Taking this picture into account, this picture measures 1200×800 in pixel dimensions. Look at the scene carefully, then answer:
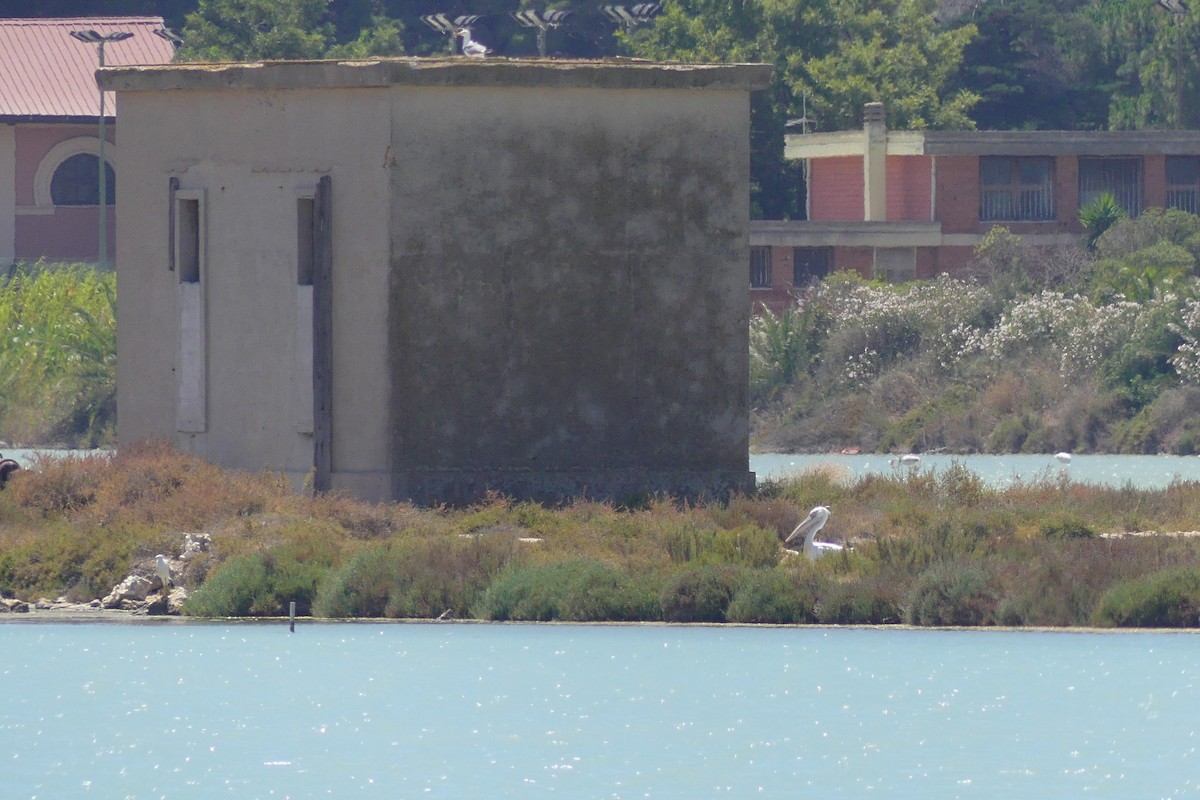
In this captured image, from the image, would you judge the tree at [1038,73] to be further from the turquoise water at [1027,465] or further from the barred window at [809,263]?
the turquoise water at [1027,465]

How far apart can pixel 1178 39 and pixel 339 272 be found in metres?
46.5

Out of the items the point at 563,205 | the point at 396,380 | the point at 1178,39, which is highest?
the point at 1178,39

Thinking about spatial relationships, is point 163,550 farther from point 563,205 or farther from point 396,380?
point 563,205

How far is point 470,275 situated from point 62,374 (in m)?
24.1

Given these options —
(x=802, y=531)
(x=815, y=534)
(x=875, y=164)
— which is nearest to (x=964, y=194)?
(x=875, y=164)

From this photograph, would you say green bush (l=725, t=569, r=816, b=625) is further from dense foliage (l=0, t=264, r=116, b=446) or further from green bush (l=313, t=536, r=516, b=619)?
Answer: dense foliage (l=0, t=264, r=116, b=446)

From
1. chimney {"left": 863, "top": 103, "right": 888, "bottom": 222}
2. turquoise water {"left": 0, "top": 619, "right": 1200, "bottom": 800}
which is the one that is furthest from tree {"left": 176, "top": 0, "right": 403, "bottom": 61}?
turquoise water {"left": 0, "top": 619, "right": 1200, "bottom": 800}

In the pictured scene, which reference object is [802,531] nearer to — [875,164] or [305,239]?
[305,239]

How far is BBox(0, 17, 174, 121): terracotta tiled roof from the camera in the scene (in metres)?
63.8

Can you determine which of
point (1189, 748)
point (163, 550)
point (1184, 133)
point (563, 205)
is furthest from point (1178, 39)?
point (1189, 748)

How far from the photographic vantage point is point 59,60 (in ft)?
216

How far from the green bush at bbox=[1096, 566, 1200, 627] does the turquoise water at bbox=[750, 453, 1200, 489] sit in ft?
42.5

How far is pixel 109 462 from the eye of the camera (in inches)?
997

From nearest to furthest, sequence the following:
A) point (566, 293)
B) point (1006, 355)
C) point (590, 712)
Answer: point (590, 712)
point (566, 293)
point (1006, 355)
